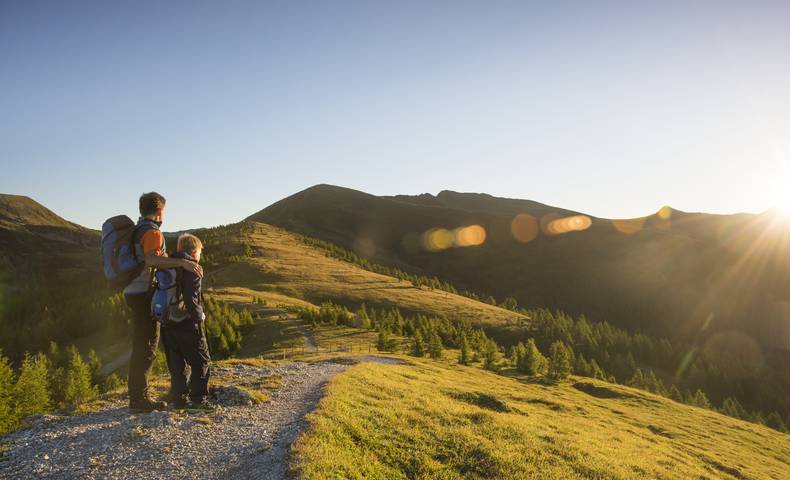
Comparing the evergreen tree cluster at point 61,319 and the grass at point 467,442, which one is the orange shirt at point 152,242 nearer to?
the grass at point 467,442

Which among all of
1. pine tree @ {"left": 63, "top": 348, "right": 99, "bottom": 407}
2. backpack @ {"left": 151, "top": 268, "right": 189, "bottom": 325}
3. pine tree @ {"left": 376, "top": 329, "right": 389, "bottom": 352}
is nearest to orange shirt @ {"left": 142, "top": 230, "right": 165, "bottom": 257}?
backpack @ {"left": 151, "top": 268, "right": 189, "bottom": 325}

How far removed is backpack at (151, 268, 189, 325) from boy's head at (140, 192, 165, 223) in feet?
4.40

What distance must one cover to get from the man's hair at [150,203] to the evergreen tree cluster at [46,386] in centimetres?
668

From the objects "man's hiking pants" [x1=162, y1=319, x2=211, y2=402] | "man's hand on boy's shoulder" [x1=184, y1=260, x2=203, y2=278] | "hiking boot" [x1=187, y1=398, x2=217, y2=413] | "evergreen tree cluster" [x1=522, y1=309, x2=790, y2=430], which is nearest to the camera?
"man's hand on boy's shoulder" [x1=184, y1=260, x2=203, y2=278]

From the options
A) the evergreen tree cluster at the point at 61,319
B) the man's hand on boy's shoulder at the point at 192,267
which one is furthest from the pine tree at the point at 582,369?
the man's hand on boy's shoulder at the point at 192,267

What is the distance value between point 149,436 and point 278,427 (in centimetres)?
306

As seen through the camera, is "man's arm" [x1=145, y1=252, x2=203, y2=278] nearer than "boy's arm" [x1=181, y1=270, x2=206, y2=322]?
Yes

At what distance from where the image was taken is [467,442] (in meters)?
14.4

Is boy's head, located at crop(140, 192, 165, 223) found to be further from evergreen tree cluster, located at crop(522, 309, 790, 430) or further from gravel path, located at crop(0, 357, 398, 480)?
evergreen tree cluster, located at crop(522, 309, 790, 430)

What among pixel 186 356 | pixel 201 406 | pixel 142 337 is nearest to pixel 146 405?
pixel 201 406

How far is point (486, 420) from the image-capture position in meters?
17.6

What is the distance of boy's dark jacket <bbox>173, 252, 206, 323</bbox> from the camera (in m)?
11.0

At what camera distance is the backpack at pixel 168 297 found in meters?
10.9

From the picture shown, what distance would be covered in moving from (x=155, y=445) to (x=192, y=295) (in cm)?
343
